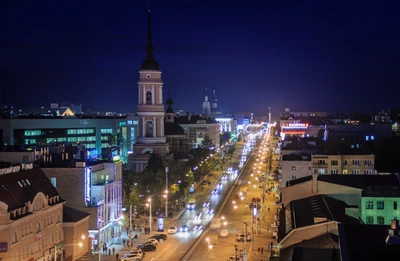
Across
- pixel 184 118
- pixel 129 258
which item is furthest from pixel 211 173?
pixel 129 258

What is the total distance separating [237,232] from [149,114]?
40.6 metres

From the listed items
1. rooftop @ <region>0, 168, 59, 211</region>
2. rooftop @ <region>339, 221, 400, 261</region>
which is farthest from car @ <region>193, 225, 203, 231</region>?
rooftop @ <region>339, 221, 400, 261</region>

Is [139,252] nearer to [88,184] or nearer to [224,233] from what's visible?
[88,184]

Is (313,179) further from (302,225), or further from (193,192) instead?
(193,192)

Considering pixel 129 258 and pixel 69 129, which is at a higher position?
pixel 69 129

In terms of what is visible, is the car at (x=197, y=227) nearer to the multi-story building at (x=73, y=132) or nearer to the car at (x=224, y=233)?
the car at (x=224, y=233)

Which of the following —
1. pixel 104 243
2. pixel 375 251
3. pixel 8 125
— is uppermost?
pixel 8 125

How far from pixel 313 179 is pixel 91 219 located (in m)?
20.1

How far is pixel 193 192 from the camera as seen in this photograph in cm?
8256

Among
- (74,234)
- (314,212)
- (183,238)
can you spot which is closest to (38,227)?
(74,234)

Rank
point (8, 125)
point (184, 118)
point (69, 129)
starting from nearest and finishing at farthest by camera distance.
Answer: point (8, 125) → point (69, 129) → point (184, 118)

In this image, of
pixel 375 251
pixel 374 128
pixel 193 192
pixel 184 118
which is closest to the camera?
pixel 375 251

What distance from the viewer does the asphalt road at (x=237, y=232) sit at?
45.2 m

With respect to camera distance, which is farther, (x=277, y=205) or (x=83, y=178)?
(x=277, y=205)
